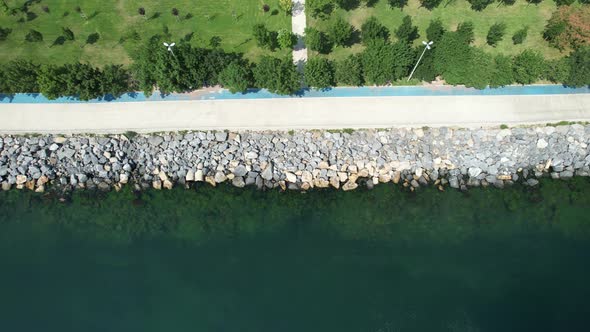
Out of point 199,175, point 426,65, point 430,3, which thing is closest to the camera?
point 426,65

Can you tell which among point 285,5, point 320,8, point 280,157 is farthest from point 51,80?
point 320,8

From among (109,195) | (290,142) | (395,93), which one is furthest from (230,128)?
(395,93)

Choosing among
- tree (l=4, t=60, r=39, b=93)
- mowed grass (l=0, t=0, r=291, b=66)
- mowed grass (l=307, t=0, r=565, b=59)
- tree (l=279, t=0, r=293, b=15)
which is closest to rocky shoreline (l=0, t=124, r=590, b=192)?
tree (l=4, t=60, r=39, b=93)

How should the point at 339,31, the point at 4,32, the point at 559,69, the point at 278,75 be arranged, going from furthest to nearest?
the point at 4,32, the point at 559,69, the point at 339,31, the point at 278,75

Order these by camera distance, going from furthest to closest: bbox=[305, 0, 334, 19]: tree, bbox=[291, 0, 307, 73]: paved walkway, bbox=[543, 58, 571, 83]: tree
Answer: bbox=[291, 0, 307, 73]: paved walkway → bbox=[305, 0, 334, 19]: tree → bbox=[543, 58, 571, 83]: tree

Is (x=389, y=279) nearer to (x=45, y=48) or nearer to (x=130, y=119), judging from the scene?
(x=130, y=119)

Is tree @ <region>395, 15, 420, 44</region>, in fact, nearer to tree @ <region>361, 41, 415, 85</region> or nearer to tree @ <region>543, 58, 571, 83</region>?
tree @ <region>361, 41, 415, 85</region>

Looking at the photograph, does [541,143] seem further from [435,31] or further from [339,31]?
[339,31]
